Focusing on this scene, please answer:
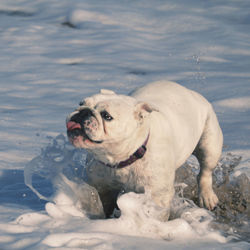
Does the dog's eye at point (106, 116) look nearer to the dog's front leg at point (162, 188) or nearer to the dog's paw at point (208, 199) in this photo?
the dog's front leg at point (162, 188)

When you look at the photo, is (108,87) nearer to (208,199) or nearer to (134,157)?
(208,199)

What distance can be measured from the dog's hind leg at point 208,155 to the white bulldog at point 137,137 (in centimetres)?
21

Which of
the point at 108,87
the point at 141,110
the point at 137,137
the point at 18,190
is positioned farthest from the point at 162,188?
the point at 108,87

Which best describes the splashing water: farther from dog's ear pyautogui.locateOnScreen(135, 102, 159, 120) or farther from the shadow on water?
dog's ear pyautogui.locateOnScreen(135, 102, 159, 120)

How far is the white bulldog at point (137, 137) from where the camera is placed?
395 cm

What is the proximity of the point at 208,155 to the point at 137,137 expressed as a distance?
4.55ft

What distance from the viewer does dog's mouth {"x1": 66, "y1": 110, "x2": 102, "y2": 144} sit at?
388 cm

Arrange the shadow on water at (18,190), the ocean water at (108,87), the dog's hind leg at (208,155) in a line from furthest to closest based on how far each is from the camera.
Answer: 1. the dog's hind leg at (208,155)
2. the shadow on water at (18,190)
3. the ocean water at (108,87)

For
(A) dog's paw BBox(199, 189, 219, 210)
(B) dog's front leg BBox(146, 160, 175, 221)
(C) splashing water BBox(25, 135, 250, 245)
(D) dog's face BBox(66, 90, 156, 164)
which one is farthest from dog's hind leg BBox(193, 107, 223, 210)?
(D) dog's face BBox(66, 90, 156, 164)

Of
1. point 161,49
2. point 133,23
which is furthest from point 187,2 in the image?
point 161,49

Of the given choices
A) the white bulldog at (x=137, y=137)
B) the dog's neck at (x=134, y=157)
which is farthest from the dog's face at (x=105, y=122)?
the dog's neck at (x=134, y=157)

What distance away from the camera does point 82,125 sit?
3896 millimetres

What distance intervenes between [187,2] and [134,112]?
10497 millimetres

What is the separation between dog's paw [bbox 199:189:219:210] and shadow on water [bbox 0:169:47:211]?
1409 millimetres
